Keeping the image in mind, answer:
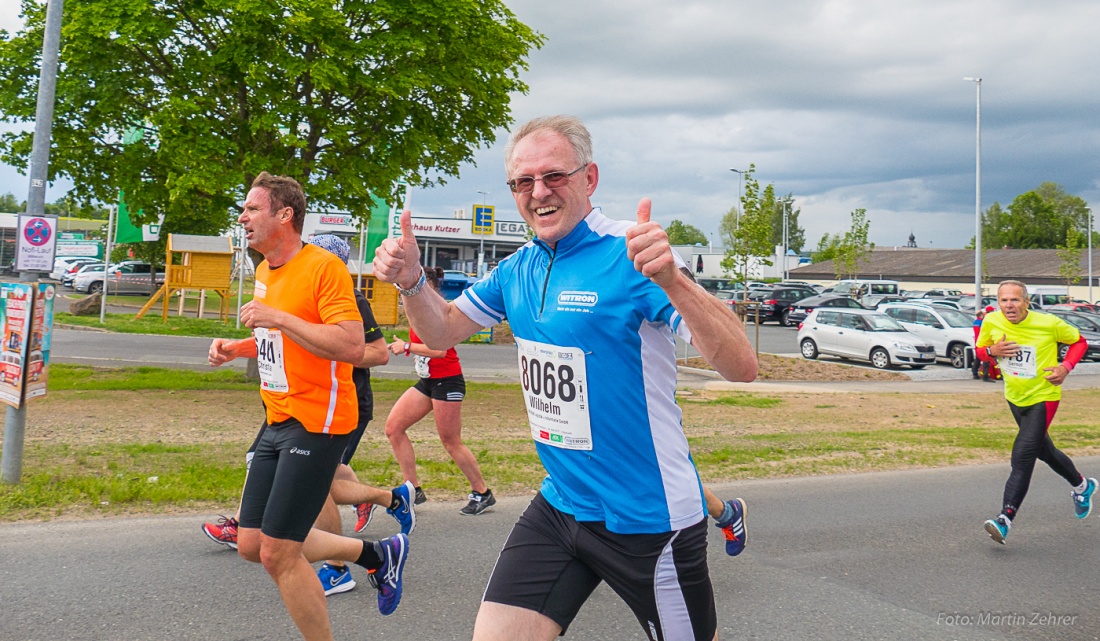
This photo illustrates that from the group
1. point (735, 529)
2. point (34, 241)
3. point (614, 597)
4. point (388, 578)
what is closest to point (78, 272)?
point (34, 241)

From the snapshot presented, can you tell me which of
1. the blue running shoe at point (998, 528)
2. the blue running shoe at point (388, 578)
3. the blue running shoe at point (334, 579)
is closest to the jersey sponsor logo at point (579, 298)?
the blue running shoe at point (388, 578)

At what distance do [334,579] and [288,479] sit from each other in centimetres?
148

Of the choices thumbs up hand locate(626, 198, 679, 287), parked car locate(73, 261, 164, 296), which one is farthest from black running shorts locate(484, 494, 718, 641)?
parked car locate(73, 261, 164, 296)

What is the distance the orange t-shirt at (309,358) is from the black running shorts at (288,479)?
0.06 metres

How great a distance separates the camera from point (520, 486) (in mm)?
7930

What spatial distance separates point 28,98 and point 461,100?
5.99 metres

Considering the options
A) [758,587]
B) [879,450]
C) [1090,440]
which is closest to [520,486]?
[758,587]

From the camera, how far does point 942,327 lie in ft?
81.8

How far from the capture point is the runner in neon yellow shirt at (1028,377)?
6543 millimetres

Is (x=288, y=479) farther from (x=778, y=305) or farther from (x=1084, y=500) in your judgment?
(x=778, y=305)

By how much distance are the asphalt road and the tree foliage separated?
390ft

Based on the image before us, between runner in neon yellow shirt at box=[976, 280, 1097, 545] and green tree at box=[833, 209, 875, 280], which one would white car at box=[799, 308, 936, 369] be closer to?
runner in neon yellow shirt at box=[976, 280, 1097, 545]

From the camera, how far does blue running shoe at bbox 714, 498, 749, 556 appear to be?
14.7 feet

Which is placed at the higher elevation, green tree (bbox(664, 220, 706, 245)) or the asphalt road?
green tree (bbox(664, 220, 706, 245))
